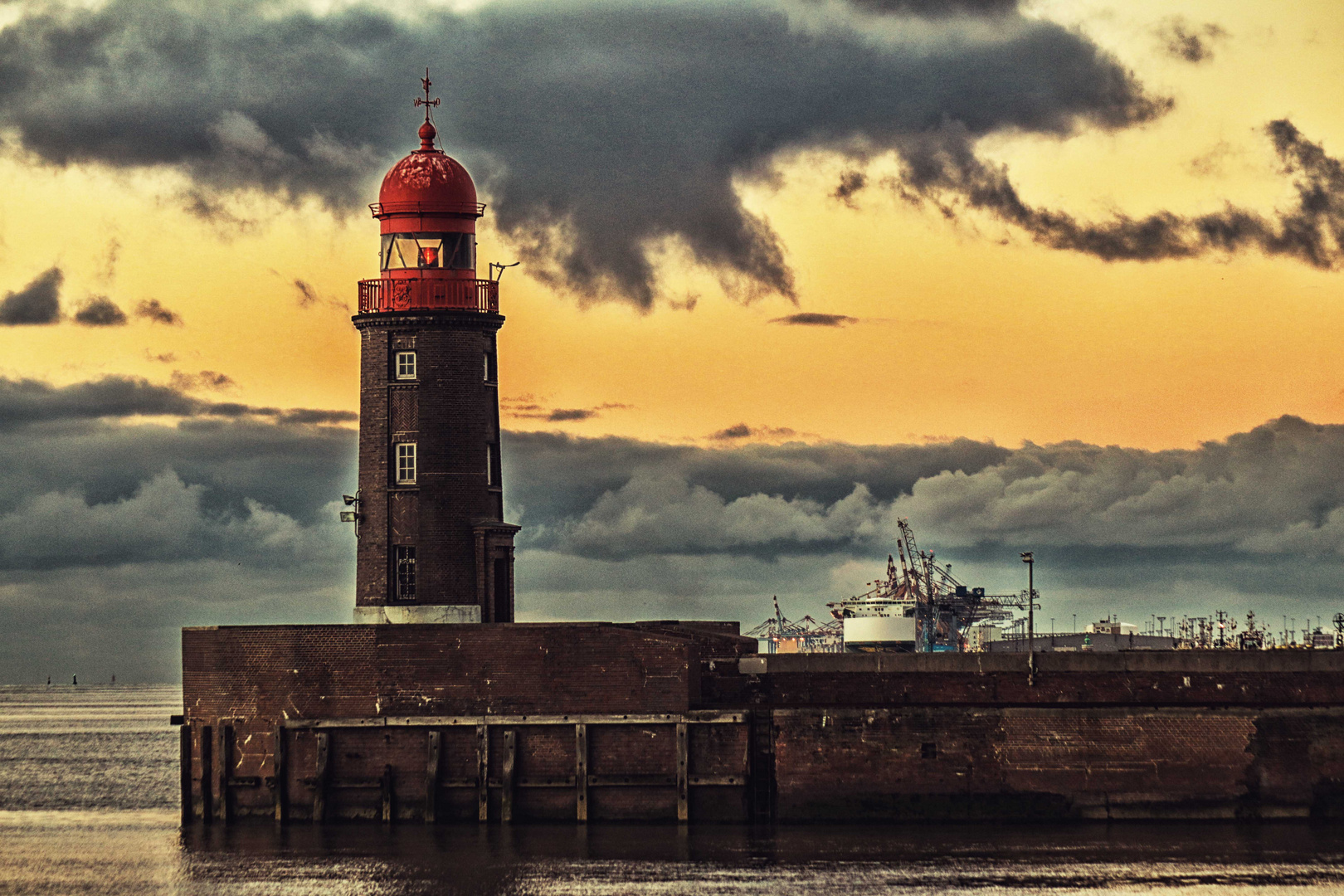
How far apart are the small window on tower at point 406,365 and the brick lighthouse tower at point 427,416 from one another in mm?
29

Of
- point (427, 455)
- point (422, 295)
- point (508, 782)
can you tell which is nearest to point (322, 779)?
point (508, 782)

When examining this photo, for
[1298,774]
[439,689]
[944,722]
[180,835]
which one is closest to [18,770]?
[180,835]

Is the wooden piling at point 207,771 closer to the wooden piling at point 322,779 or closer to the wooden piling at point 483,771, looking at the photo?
the wooden piling at point 322,779

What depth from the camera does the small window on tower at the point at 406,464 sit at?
4544 centimetres

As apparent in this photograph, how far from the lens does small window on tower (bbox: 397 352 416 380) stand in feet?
150

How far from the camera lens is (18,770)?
→ 77.9 metres

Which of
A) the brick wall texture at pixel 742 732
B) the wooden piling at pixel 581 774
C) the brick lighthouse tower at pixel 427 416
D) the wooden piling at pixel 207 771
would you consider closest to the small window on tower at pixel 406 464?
the brick lighthouse tower at pixel 427 416

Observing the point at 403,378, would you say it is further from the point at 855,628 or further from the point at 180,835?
the point at 855,628

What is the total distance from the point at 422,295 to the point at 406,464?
4248 mm

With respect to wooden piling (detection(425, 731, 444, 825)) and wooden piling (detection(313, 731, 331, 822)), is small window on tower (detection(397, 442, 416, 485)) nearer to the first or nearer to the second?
wooden piling (detection(313, 731, 331, 822))

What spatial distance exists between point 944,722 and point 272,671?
1530 cm

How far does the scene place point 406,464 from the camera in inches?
1793

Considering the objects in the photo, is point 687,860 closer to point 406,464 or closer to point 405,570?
point 405,570

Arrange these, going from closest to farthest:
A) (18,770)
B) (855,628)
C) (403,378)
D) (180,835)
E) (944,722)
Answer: (944,722), (180,835), (403,378), (18,770), (855,628)
